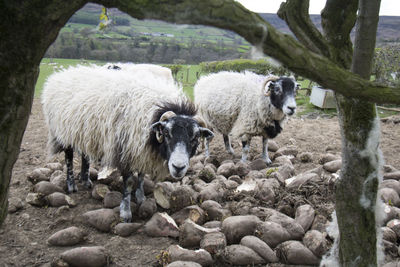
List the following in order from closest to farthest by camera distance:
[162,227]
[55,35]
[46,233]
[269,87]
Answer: [55,35] → [162,227] → [46,233] → [269,87]

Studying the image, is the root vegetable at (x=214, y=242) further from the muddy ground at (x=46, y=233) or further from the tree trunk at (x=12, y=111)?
the tree trunk at (x=12, y=111)

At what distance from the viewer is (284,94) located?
6359 mm

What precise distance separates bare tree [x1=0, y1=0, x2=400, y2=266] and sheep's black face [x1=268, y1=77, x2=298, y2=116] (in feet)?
12.6

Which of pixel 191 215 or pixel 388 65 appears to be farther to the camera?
pixel 388 65

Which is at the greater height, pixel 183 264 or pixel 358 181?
pixel 358 181

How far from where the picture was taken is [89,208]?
4.51 metres

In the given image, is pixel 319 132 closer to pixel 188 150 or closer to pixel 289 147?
pixel 289 147

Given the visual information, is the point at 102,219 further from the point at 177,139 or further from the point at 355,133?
the point at 355,133

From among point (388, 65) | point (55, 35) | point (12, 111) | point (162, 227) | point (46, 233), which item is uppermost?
point (388, 65)

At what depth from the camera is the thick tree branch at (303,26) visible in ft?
7.45

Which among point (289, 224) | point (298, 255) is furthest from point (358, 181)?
point (289, 224)

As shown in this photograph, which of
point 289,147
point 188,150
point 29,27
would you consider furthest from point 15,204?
point 289,147

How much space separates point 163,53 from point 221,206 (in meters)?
29.1

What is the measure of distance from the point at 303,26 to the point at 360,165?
42.7 inches
